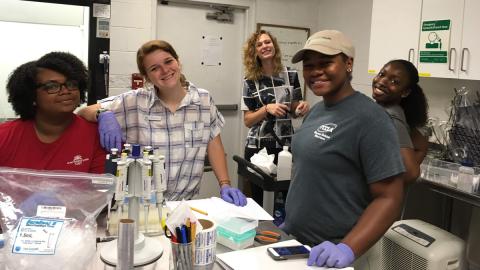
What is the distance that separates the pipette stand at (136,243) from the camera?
3.74 ft

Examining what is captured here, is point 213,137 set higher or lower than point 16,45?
lower

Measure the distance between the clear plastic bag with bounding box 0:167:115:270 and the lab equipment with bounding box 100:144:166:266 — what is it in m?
0.05

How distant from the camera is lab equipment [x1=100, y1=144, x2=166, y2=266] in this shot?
1.17 metres

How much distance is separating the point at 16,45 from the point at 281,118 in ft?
6.01

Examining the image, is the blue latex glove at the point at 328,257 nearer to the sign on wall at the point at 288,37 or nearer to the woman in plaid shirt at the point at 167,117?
the woman in plaid shirt at the point at 167,117

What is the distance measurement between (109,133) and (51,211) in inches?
26.6

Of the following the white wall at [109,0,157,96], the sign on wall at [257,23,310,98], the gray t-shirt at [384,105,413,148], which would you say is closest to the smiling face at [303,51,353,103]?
the gray t-shirt at [384,105,413,148]

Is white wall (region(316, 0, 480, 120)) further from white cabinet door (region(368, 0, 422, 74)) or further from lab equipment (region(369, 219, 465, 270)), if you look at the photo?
lab equipment (region(369, 219, 465, 270))

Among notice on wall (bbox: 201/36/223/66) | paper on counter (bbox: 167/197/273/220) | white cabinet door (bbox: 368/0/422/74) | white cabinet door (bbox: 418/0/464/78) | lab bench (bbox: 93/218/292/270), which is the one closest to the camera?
lab bench (bbox: 93/218/292/270)

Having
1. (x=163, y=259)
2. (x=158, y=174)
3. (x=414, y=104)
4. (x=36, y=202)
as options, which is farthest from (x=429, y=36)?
(x=36, y=202)

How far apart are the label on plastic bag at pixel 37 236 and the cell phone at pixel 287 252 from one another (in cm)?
59

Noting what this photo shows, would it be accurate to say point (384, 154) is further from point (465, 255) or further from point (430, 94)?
point (430, 94)

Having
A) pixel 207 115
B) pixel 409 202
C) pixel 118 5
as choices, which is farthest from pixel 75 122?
pixel 409 202

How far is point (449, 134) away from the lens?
286 cm
